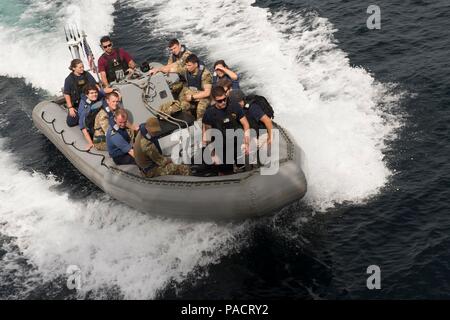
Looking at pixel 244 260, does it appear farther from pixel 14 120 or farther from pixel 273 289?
pixel 14 120

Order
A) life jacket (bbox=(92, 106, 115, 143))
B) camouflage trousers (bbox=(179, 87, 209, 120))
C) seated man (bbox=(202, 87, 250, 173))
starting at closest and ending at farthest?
seated man (bbox=(202, 87, 250, 173)) → life jacket (bbox=(92, 106, 115, 143)) → camouflage trousers (bbox=(179, 87, 209, 120))

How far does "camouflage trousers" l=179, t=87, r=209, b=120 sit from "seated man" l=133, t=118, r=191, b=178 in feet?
4.17

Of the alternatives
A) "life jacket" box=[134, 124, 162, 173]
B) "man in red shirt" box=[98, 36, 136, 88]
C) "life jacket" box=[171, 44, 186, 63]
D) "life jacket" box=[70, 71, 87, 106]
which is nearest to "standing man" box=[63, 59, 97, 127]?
"life jacket" box=[70, 71, 87, 106]

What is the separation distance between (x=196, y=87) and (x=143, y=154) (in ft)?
6.99

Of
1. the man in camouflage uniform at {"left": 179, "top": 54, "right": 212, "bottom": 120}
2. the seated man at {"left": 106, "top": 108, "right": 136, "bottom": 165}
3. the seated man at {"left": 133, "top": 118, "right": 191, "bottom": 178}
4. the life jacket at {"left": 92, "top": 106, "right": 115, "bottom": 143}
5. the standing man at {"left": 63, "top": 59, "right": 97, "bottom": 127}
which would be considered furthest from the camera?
the standing man at {"left": 63, "top": 59, "right": 97, "bottom": 127}

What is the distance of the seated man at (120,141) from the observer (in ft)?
32.7

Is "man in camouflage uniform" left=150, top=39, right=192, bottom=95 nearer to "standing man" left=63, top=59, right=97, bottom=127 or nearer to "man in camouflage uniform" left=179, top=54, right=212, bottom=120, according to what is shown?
"man in camouflage uniform" left=179, top=54, right=212, bottom=120

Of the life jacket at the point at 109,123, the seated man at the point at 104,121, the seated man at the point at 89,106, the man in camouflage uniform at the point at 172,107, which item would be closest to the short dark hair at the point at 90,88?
the seated man at the point at 89,106

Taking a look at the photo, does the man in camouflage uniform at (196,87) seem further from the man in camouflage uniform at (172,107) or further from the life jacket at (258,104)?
the life jacket at (258,104)

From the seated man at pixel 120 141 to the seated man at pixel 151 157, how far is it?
54 centimetres

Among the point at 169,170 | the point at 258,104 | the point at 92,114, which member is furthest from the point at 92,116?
the point at 258,104

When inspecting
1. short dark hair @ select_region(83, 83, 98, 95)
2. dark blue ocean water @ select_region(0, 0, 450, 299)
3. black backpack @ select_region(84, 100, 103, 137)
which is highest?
short dark hair @ select_region(83, 83, 98, 95)

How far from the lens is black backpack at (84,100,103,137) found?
11.4 m

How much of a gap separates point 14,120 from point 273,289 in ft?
34.1
